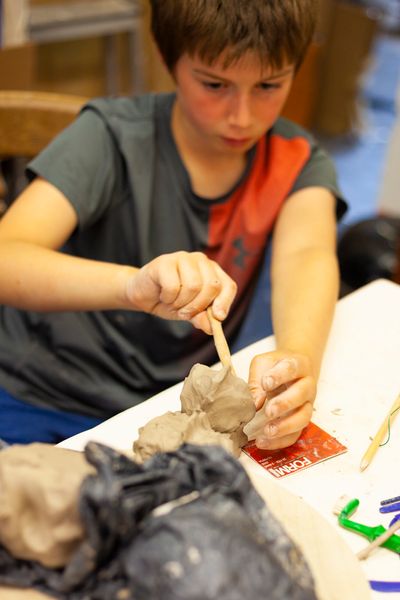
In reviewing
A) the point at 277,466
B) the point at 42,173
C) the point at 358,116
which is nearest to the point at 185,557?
the point at 277,466

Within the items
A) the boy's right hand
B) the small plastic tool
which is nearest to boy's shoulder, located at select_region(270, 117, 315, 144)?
the boy's right hand

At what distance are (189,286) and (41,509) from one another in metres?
0.32

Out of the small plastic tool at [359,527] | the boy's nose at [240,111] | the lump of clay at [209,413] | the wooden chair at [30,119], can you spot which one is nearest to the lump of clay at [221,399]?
the lump of clay at [209,413]

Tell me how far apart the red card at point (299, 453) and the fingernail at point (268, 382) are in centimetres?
7

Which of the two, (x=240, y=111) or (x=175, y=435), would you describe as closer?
(x=175, y=435)

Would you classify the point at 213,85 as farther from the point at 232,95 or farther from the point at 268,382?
the point at 268,382

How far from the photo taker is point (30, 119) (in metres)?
1.34

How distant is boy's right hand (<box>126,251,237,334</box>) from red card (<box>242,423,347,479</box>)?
156 millimetres

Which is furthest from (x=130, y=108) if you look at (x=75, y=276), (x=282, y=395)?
(x=282, y=395)

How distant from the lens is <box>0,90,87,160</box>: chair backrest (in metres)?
1.32

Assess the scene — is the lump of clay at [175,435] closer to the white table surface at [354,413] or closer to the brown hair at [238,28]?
the white table surface at [354,413]

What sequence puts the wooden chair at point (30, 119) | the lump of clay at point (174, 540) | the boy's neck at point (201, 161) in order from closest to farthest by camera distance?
the lump of clay at point (174, 540), the boy's neck at point (201, 161), the wooden chair at point (30, 119)

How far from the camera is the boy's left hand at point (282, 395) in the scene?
0.76 metres

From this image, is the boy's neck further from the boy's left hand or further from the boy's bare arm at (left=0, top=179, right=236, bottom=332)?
the boy's left hand
